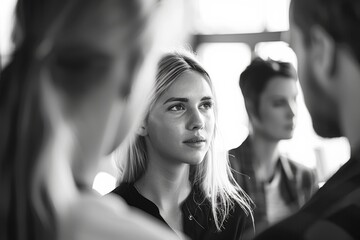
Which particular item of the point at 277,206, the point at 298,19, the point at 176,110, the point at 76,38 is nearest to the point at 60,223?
the point at 76,38

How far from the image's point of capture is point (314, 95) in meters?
0.89

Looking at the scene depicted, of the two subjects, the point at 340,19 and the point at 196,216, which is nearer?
the point at 340,19

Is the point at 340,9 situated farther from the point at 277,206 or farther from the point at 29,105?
the point at 277,206

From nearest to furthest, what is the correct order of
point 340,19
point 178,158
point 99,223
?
point 99,223 → point 340,19 → point 178,158

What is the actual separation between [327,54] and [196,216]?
136 cm

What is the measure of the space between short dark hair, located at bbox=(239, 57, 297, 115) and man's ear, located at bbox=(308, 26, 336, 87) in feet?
8.53

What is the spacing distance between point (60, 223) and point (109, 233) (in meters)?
0.06

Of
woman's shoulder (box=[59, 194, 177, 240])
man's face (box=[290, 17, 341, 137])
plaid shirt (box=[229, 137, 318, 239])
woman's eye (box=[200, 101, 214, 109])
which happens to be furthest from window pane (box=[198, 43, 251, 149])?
woman's shoulder (box=[59, 194, 177, 240])

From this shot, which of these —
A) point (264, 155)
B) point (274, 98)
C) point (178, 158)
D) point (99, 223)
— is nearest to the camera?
point (99, 223)

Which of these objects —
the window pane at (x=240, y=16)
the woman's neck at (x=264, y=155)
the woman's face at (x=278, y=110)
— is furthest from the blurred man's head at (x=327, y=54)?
the window pane at (x=240, y=16)

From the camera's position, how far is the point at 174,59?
7.16 ft

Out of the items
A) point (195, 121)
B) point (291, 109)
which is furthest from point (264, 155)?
point (195, 121)

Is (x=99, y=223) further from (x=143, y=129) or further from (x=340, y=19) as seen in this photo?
(x=143, y=129)

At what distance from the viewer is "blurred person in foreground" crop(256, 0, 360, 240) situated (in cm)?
85
